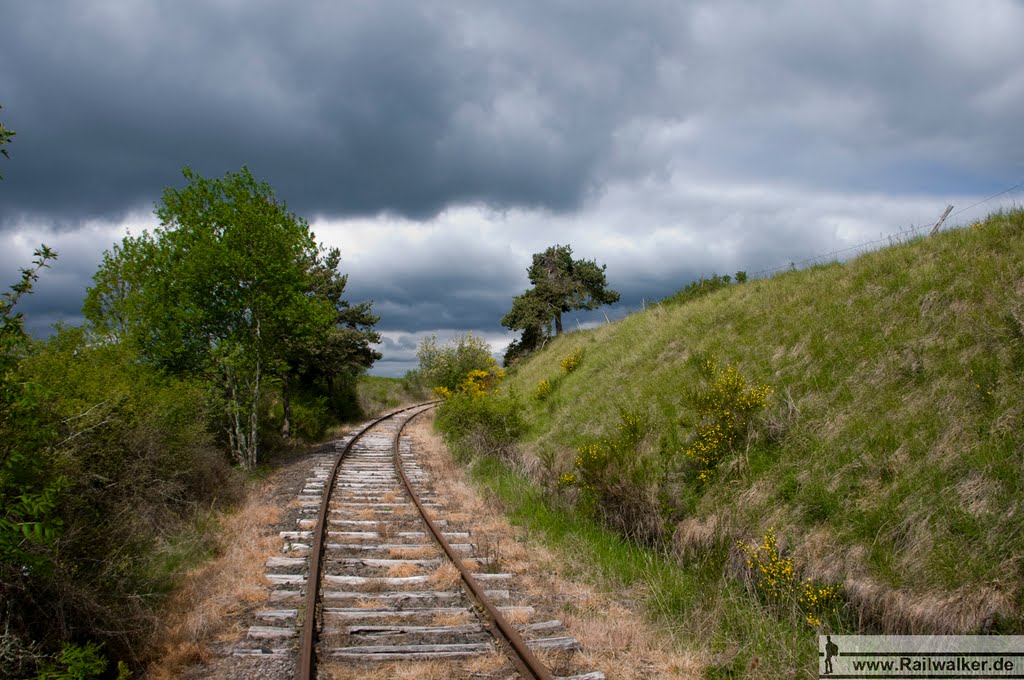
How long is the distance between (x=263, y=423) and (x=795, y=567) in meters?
16.1

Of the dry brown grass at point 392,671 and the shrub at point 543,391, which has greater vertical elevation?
the shrub at point 543,391

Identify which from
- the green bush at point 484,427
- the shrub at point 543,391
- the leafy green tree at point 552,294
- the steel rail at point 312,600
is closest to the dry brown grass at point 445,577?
the steel rail at point 312,600

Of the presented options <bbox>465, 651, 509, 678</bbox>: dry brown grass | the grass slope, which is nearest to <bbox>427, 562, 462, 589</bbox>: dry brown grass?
<bbox>465, 651, 509, 678</bbox>: dry brown grass

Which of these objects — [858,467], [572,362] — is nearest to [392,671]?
[858,467]

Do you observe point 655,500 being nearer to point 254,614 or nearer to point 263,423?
point 254,614

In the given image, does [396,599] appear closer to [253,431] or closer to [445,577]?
[445,577]

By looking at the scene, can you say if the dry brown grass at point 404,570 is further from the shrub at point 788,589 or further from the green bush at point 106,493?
the shrub at point 788,589

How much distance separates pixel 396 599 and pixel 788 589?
4.20 metres

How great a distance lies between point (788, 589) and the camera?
6082 mm

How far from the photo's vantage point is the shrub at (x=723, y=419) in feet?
29.0

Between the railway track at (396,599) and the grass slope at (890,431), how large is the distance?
10.3 feet

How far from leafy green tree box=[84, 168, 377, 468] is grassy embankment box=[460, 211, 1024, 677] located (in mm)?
7352

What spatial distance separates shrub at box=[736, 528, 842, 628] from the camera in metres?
5.70

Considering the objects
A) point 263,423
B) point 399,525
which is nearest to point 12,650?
point 399,525
